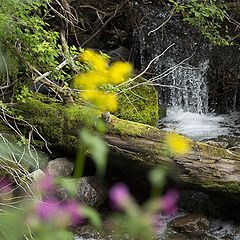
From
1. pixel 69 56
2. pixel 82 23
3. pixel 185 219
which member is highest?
pixel 82 23

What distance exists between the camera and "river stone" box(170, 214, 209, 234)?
12.7ft

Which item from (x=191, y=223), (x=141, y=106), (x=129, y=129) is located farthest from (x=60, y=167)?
(x=141, y=106)

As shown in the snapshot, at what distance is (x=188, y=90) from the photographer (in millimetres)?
7508

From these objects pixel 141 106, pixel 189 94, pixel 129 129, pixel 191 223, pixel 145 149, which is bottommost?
pixel 191 223

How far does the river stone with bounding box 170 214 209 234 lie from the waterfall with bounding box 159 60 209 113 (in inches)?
141

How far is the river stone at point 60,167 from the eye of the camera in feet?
13.6

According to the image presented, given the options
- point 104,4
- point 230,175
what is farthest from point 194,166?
point 104,4

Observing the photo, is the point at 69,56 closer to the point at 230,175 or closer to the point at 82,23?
the point at 230,175

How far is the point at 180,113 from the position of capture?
7.26 m

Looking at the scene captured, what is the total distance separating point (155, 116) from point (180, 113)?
160 centimetres

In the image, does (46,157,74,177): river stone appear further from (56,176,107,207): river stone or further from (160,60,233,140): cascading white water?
(160,60,233,140): cascading white water

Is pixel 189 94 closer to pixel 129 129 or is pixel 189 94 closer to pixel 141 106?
pixel 141 106

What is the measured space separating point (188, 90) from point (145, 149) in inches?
146

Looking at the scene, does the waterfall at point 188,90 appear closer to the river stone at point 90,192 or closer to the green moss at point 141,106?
the green moss at point 141,106
